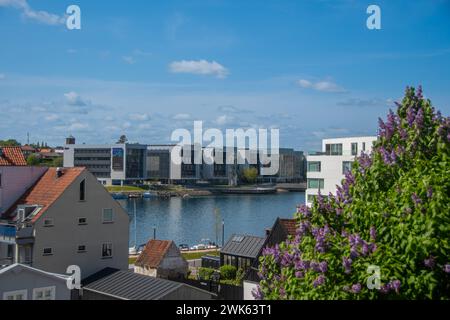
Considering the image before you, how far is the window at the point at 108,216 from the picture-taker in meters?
34.2

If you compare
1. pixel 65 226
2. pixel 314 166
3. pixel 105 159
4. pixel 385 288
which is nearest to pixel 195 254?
pixel 314 166

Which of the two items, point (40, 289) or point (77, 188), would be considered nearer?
point (40, 289)

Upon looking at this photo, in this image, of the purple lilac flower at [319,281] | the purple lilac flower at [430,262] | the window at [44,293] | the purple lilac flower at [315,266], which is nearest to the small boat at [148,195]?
the window at [44,293]

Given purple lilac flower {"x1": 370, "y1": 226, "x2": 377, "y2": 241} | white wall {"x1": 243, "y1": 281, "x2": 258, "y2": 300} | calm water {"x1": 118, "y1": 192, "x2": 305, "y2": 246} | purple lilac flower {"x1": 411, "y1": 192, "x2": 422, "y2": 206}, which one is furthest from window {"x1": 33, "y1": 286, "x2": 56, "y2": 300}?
calm water {"x1": 118, "y1": 192, "x2": 305, "y2": 246}

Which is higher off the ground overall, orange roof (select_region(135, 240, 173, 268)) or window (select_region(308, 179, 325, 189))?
window (select_region(308, 179, 325, 189))

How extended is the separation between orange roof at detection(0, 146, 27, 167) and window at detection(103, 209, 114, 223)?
22.0ft

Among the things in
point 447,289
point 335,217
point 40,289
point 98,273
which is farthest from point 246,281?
point 447,289

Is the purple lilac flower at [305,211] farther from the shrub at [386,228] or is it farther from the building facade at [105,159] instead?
the building facade at [105,159]

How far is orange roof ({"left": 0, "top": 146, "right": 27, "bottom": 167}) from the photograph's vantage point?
3668cm

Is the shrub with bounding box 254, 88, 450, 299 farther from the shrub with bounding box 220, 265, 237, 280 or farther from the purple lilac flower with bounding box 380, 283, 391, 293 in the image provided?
the shrub with bounding box 220, 265, 237, 280

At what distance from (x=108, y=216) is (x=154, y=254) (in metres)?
6.05
